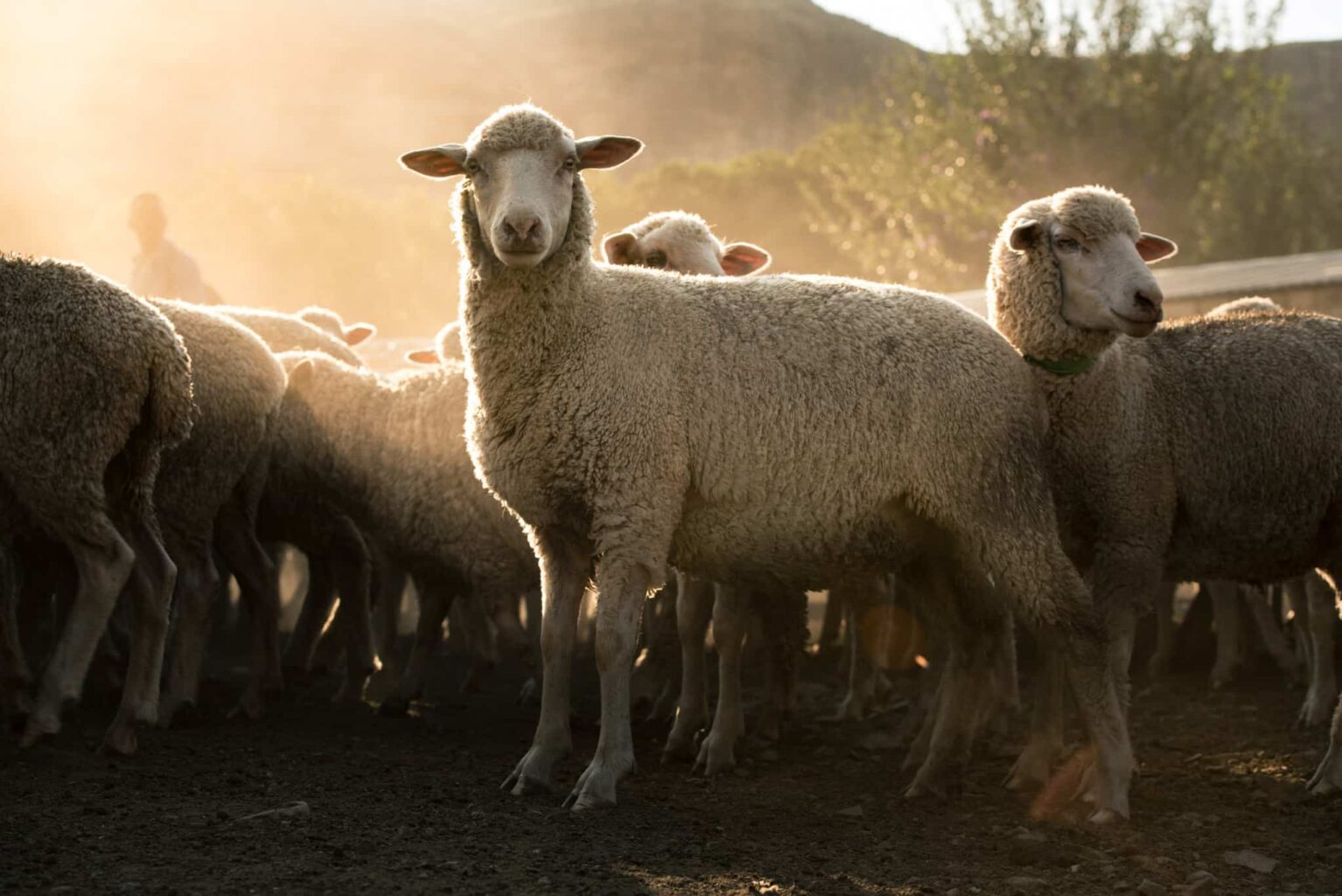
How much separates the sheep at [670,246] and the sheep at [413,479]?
103cm

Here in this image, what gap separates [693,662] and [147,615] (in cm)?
227

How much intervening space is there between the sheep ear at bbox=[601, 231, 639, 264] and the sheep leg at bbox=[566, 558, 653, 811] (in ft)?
8.83

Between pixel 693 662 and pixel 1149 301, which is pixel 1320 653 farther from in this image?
pixel 693 662

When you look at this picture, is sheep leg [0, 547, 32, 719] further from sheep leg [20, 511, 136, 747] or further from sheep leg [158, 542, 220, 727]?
sheep leg [158, 542, 220, 727]

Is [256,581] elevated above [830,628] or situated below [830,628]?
above

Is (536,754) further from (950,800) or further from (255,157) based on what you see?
(255,157)

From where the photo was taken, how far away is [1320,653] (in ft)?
24.0

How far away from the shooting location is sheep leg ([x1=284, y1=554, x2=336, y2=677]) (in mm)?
8969

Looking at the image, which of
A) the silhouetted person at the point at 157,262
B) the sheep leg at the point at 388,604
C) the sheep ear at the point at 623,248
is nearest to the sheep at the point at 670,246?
the sheep ear at the point at 623,248

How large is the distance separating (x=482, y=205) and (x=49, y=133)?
7364 cm

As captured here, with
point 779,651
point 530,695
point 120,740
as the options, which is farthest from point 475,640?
point 120,740

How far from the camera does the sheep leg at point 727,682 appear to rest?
21.1ft

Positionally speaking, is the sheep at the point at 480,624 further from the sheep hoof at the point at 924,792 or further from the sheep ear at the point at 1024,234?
the sheep ear at the point at 1024,234

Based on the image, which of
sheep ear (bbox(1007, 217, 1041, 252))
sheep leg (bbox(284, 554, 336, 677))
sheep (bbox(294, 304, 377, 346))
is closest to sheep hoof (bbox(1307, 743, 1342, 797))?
sheep ear (bbox(1007, 217, 1041, 252))
